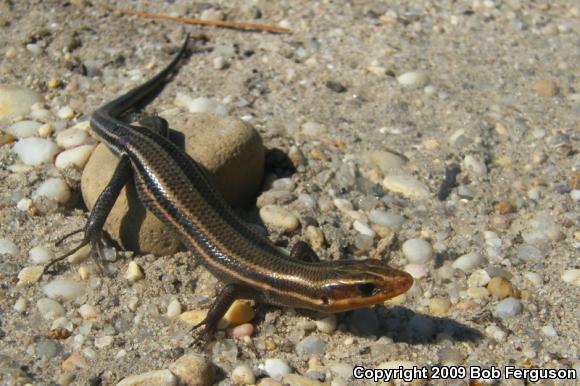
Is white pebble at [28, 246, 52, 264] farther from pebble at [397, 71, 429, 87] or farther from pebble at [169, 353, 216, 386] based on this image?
pebble at [397, 71, 429, 87]

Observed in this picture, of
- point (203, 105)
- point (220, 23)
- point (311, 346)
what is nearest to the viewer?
point (311, 346)

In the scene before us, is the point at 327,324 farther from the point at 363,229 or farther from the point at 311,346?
the point at 363,229

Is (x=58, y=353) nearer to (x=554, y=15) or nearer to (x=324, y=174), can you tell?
(x=324, y=174)

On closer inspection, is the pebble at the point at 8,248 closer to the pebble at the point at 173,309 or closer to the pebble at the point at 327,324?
the pebble at the point at 173,309

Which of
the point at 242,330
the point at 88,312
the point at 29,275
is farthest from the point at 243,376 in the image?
the point at 29,275

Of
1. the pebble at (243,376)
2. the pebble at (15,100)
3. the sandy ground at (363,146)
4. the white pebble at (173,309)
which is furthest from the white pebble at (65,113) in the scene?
the pebble at (243,376)

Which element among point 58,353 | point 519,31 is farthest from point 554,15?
point 58,353
